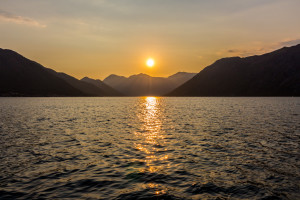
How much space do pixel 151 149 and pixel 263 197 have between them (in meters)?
14.8

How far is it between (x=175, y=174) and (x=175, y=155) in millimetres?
5958

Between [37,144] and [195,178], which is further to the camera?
[37,144]

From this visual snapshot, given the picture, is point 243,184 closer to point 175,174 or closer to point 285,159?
point 175,174

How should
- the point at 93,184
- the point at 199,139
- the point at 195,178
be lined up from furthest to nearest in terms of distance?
the point at 199,139
the point at 195,178
the point at 93,184

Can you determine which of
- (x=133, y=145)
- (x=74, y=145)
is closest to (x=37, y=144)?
(x=74, y=145)

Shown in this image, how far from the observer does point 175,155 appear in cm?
2444

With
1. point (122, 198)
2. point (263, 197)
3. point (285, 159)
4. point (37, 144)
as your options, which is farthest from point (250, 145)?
point (37, 144)

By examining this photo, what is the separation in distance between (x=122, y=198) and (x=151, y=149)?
531 inches

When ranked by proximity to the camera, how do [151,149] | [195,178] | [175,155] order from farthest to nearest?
[151,149] → [175,155] → [195,178]

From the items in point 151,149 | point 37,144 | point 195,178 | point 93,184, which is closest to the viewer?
point 93,184

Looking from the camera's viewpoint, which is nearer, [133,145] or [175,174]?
[175,174]

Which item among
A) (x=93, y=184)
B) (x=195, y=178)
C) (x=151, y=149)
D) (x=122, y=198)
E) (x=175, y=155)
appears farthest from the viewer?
(x=151, y=149)

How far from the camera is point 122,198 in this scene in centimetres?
1407

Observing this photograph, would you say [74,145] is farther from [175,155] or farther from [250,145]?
[250,145]
